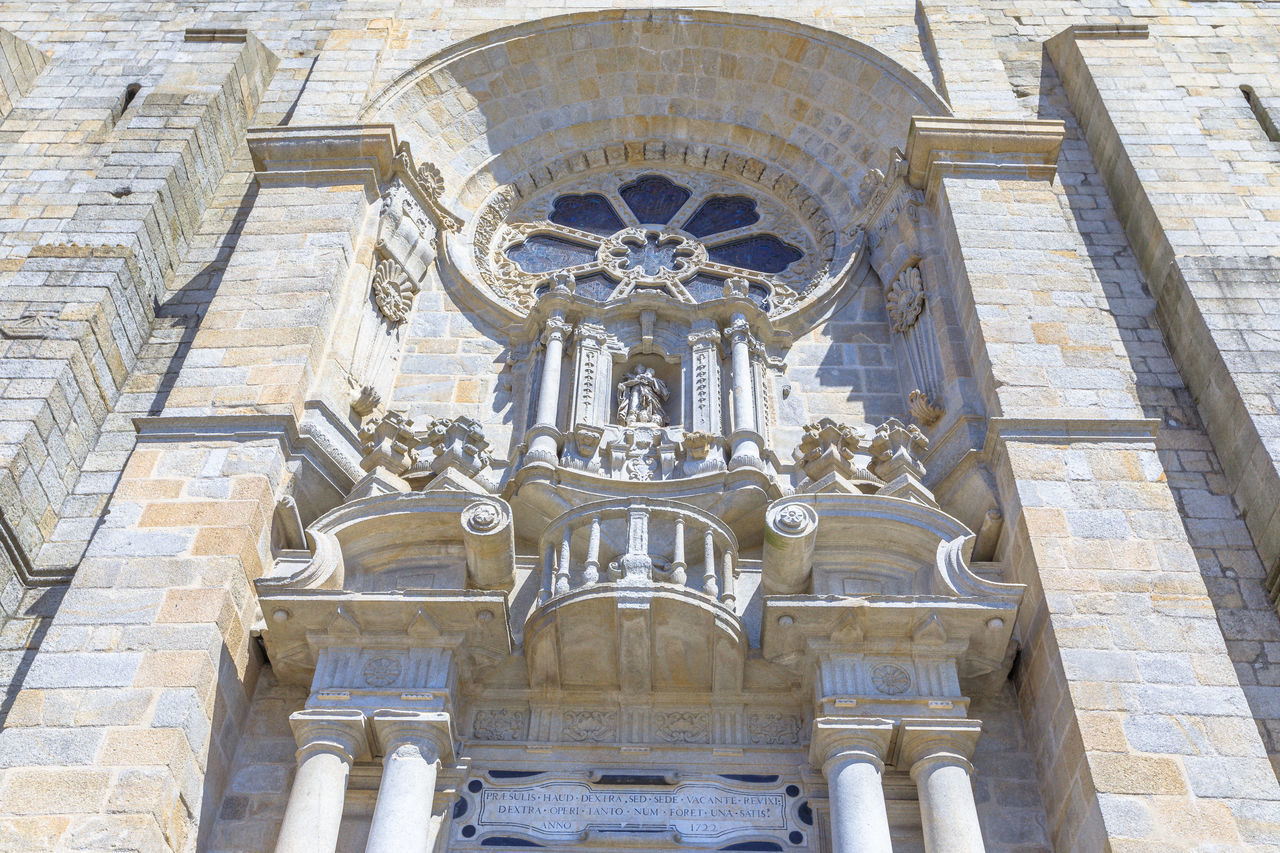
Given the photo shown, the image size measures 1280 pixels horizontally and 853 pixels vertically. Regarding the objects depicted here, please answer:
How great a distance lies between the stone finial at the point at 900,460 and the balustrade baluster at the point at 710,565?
1217 mm

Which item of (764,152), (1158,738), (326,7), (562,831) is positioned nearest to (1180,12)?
(764,152)

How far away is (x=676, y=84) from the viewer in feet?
47.7

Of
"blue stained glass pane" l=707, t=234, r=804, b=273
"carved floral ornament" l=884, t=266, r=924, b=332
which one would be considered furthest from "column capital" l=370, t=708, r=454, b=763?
"blue stained glass pane" l=707, t=234, r=804, b=273

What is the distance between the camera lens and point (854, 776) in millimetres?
7516

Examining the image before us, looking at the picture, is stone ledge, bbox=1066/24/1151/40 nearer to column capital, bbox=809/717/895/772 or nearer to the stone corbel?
the stone corbel

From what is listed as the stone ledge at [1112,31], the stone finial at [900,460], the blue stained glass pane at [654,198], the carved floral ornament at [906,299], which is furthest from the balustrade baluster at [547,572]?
the stone ledge at [1112,31]

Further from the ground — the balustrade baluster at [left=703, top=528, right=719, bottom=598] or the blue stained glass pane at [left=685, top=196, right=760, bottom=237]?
the blue stained glass pane at [left=685, top=196, right=760, bottom=237]

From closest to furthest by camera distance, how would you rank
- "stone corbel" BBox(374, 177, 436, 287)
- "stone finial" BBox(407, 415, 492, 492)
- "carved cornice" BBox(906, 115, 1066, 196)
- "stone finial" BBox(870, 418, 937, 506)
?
"stone finial" BBox(870, 418, 937, 506)
"stone finial" BBox(407, 415, 492, 492)
"stone corbel" BBox(374, 177, 436, 287)
"carved cornice" BBox(906, 115, 1066, 196)

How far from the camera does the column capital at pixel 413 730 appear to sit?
Answer: 7773 mm

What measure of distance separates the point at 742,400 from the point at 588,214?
4.31 m

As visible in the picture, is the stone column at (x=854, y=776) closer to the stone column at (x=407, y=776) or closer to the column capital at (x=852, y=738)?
the column capital at (x=852, y=738)

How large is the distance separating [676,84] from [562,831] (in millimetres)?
8899

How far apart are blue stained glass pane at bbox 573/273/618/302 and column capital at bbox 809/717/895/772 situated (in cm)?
597

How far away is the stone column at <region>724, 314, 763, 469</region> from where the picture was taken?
9820 millimetres
